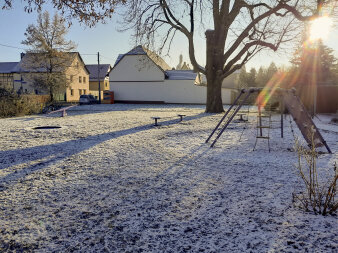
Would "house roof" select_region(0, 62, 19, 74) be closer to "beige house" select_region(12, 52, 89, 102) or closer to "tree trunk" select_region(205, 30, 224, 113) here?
"beige house" select_region(12, 52, 89, 102)

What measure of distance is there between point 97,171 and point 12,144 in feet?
14.3

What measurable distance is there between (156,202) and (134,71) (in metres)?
31.2

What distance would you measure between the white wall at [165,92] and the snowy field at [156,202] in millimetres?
25874

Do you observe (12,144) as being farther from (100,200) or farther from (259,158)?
(259,158)

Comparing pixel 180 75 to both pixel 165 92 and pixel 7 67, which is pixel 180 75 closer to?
pixel 165 92

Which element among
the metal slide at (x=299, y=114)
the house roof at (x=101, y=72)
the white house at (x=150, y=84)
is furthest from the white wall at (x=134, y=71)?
the metal slide at (x=299, y=114)

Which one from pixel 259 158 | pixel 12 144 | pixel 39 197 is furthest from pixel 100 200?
pixel 12 144

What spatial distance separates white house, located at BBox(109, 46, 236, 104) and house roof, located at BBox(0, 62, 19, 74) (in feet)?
69.1

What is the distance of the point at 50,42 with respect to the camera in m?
27.0

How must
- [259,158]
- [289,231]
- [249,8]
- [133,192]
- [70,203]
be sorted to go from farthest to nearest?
1. [249,8]
2. [259,158]
3. [133,192]
4. [70,203]
5. [289,231]

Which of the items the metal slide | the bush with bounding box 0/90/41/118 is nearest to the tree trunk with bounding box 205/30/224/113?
the metal slide

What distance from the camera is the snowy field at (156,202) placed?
275 cm

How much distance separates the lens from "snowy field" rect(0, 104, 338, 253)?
9.03 feet

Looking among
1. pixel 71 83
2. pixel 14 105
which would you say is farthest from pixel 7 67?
pixel 14 105
